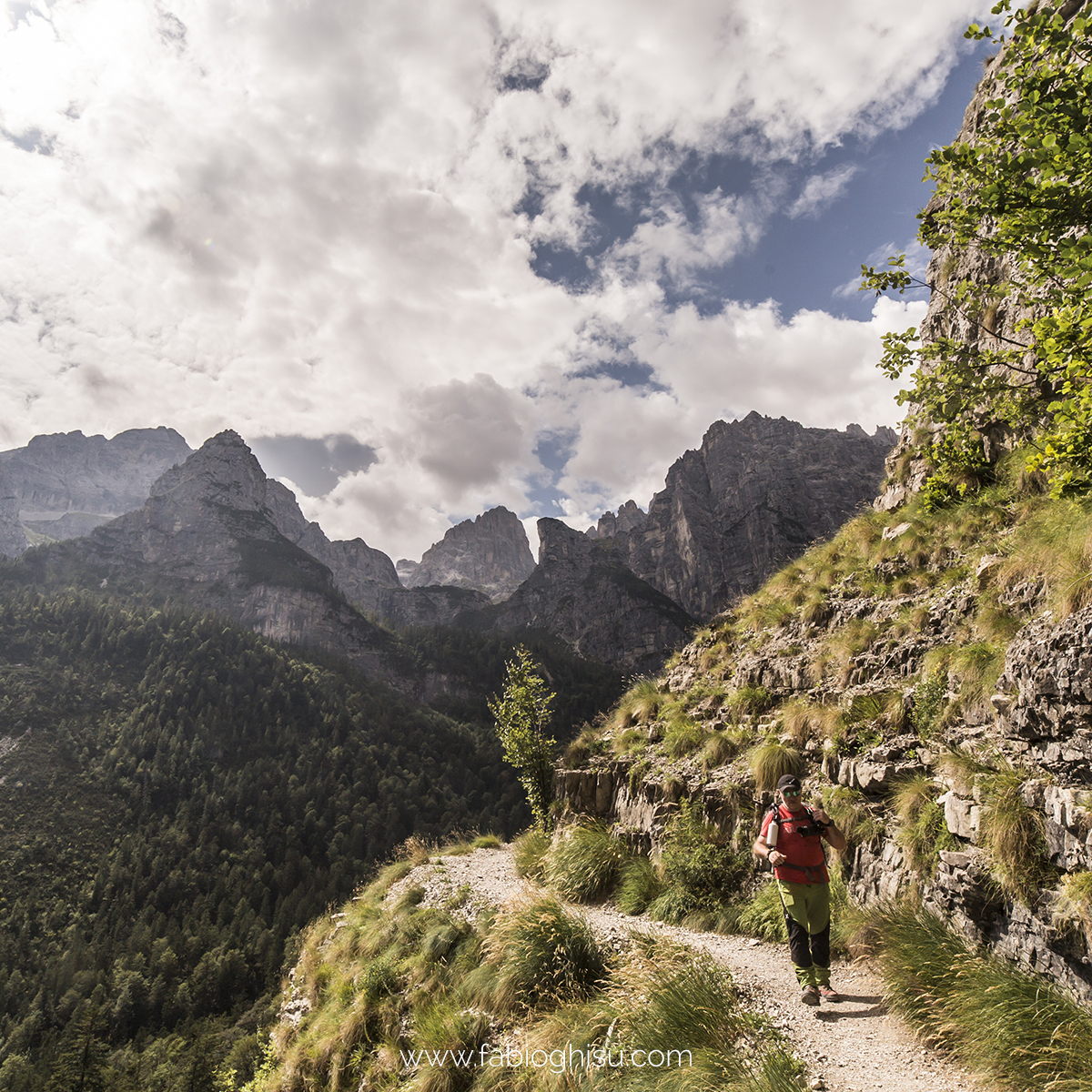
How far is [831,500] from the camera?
16500 centimetres

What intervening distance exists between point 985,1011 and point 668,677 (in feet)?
41.5

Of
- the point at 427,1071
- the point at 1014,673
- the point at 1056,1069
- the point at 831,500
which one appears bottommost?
the point at 427,1071

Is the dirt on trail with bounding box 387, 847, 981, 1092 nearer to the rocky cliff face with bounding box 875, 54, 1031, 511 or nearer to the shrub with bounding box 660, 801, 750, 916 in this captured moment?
the shrub with bounding box 660, 801, 750, 916

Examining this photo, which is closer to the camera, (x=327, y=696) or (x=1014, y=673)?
(x=1014, y=673)

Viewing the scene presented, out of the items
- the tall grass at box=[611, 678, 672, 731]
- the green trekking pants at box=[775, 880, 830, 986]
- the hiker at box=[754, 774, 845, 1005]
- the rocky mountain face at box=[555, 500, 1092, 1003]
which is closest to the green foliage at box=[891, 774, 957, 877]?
the rocky mountain face at box=[555, 500, 1092, 1003]

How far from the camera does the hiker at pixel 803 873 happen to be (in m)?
6.32

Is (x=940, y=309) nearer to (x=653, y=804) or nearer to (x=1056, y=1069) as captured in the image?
(x=653, y=804)

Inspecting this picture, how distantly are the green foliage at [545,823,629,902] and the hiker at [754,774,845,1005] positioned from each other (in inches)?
224

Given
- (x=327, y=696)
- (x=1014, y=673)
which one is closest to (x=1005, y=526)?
(x=1014, y=673)

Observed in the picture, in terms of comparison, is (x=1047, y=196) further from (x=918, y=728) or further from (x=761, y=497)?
(x=761, y=497)

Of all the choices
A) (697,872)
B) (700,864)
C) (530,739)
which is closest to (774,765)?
(700,864)

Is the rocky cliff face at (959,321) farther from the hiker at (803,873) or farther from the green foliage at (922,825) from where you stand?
the hiker at (803,873)

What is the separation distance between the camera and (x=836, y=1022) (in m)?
5.46

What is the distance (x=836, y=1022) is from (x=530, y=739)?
12356 millimetres
